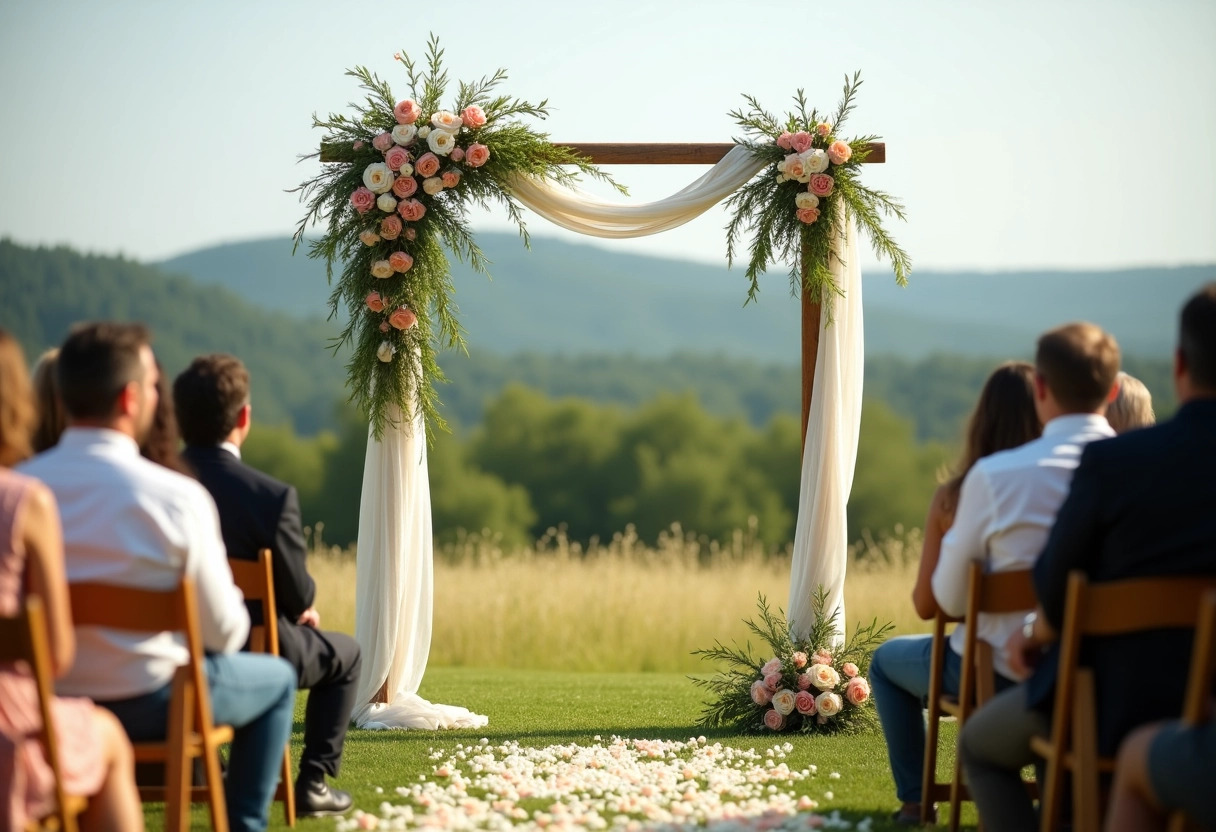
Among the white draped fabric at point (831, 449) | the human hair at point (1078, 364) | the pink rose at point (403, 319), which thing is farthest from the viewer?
the white draped fabric at point (831, 449)

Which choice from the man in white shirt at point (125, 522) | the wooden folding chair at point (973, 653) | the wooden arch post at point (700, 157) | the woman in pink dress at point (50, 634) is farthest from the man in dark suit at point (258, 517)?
the wooden arch post at point (700, 157)

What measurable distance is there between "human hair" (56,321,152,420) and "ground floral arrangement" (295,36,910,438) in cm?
279

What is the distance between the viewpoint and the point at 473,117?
19.1 feet

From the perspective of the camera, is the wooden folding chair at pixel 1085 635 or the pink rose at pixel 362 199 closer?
the wooden folding chair at pixel 1085 635

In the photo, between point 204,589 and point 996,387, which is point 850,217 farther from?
point 204,589

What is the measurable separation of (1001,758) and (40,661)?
6.96ft

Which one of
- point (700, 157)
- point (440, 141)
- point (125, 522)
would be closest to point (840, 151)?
point (700, 157)

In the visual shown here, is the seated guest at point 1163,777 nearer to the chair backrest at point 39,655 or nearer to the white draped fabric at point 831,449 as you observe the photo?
the chair backrest at point 39,655

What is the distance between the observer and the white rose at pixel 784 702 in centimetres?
558

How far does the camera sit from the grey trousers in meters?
3.06

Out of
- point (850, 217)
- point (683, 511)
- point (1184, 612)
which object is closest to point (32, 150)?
point (683, 511)

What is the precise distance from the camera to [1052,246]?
8812 centimetres

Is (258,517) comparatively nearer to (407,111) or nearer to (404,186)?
(404,186)

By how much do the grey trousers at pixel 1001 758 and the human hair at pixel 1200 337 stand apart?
0.84 metres
